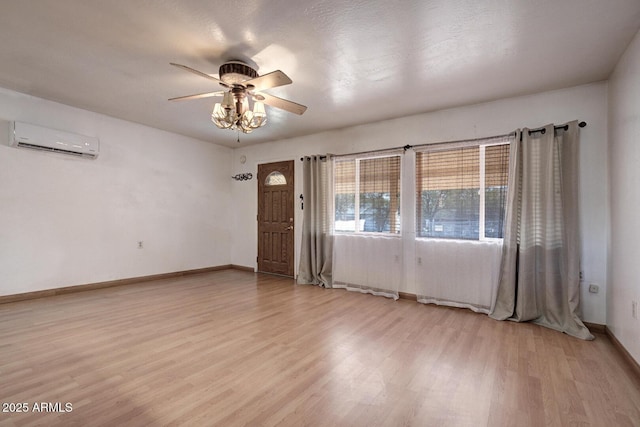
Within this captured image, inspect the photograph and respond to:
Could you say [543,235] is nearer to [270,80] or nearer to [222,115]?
[270,80]

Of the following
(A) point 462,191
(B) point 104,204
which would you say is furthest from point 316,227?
(B) point 104,204

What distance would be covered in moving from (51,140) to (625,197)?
6.38m

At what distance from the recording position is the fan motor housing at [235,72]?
262 centimetres

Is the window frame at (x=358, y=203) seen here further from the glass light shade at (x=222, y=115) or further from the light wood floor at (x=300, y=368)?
the glass light shade at (x=222, y=115)

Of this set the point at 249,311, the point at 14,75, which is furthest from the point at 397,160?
the point at 14,75

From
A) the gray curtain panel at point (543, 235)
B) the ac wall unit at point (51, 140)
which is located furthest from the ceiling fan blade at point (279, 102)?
the ac wall unit at point (51, 140)

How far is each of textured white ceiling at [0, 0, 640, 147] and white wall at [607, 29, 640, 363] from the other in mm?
280

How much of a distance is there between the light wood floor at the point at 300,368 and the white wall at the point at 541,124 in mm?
849

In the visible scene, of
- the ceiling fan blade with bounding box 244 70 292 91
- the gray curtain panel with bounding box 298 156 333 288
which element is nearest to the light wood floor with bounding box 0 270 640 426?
the gray curtain panel with bounding box 298 156 333 288

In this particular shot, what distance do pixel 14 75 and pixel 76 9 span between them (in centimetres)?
197

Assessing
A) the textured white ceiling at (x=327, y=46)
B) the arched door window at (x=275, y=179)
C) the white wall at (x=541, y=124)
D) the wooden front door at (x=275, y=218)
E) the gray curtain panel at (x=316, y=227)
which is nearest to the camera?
the textured white ceiling at (x=327, y=46)

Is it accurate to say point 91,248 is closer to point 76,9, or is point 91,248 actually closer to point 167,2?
point 76,9

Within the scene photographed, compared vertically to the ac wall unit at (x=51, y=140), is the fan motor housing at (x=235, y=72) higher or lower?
higher

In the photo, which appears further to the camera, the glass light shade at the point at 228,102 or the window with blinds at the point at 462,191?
the window with blinds at the point at 462,191
